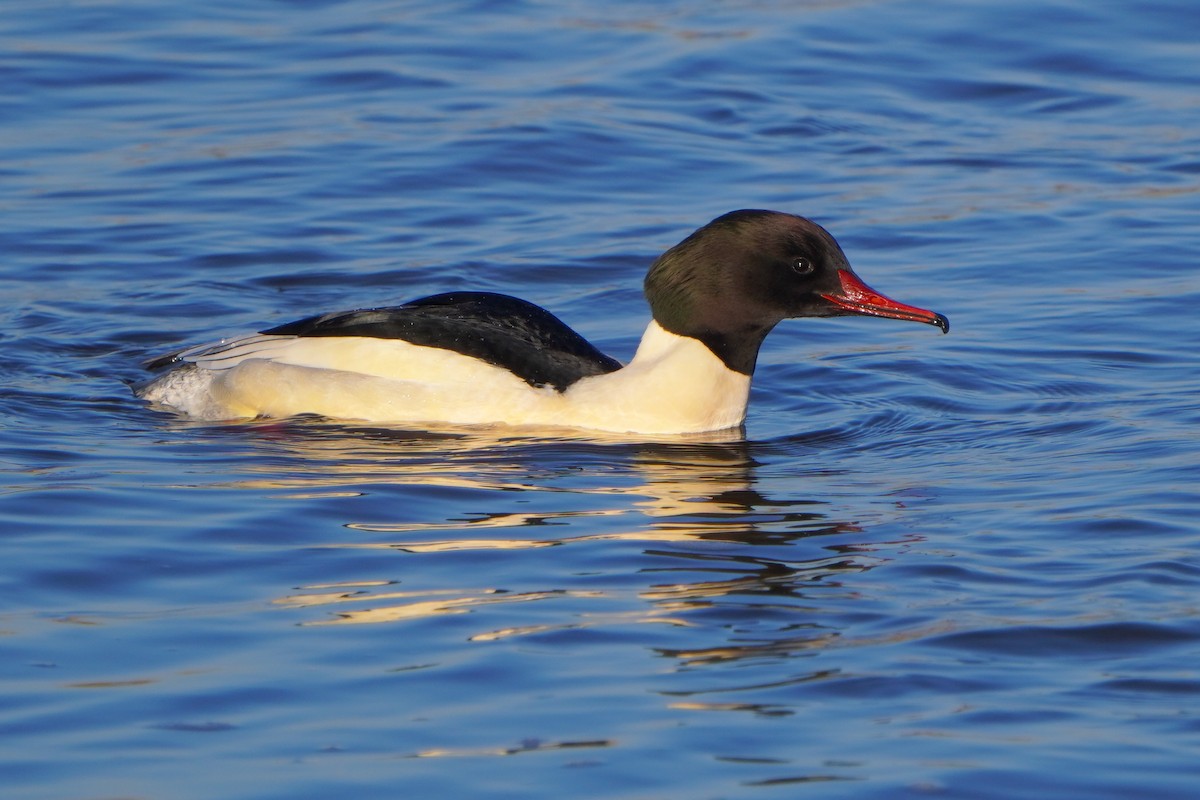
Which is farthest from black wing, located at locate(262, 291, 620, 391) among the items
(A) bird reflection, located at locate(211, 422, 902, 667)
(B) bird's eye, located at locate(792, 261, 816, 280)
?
(B) bird's eye, located at locate(792, 261, 816, 280)

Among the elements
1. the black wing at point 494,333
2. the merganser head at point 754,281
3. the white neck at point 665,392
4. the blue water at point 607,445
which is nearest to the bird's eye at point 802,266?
the merganser head at point 754,281

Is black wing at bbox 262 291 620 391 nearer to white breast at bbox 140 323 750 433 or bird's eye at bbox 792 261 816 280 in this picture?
white breast at bbox 140 323 750 433

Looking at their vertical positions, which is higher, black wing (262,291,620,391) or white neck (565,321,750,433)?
black wing (262,291,620,391)

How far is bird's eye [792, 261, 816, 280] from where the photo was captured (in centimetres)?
966

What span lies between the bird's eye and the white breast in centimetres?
65

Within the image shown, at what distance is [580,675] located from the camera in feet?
20.0

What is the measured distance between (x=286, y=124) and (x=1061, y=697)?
11.9m

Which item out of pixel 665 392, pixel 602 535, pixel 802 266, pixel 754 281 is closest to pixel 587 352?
pixel 665 392

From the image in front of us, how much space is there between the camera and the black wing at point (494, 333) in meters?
9.80

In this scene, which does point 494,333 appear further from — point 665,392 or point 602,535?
point 602,535

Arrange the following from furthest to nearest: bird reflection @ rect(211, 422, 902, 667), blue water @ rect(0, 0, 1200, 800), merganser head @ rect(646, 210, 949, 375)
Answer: merganser head @ rect(646, 210, 949, 375), bird reflection @ rect(211, 422, 902, 667), blue water @ rect(0, 0, 1200, 800)

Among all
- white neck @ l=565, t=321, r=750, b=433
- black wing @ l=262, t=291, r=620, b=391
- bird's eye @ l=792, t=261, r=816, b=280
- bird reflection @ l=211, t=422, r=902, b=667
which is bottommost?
bird reflection @ l=211, t=422, r=902, b=667

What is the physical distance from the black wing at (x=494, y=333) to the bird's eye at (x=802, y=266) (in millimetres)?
1141

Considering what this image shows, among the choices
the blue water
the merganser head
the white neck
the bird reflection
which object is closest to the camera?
the blue water
